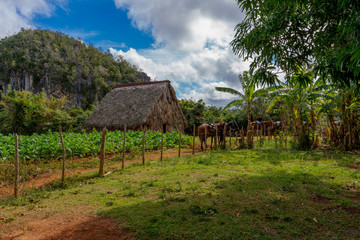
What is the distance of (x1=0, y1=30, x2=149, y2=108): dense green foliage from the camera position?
42.6m

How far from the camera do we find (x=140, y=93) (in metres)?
19.5

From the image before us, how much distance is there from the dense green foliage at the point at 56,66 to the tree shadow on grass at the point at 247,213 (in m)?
45.9

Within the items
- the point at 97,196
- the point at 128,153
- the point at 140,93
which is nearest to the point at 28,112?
the point at 140,93

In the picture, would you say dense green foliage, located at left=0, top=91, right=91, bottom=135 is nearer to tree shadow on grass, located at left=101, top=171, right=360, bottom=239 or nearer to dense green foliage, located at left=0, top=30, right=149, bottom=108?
tree shadow on grass, located at left=101, top=171, right=360, bottom=239

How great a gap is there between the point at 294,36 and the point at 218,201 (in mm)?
4378

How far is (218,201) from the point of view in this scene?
4.40 metres

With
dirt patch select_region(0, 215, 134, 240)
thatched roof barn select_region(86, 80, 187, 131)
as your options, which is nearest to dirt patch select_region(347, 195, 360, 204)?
dirt patch select_region(0, 215, 134, 240)

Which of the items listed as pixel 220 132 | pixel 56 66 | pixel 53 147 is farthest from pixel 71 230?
pixel 56 66

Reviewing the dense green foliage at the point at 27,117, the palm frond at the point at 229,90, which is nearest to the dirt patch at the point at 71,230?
the palm frond at the point at 229,90

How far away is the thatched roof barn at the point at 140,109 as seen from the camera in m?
16.7

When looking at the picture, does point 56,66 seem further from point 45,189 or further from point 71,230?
point 71,230

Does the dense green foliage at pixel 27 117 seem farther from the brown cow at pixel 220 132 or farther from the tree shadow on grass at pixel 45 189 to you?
the tree shadow on grass at pixel 45 189

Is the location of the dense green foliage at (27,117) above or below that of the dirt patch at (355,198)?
above

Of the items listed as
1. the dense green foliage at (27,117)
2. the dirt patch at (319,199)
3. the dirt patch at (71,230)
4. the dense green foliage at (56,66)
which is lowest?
the dirt patch at (71,230)
